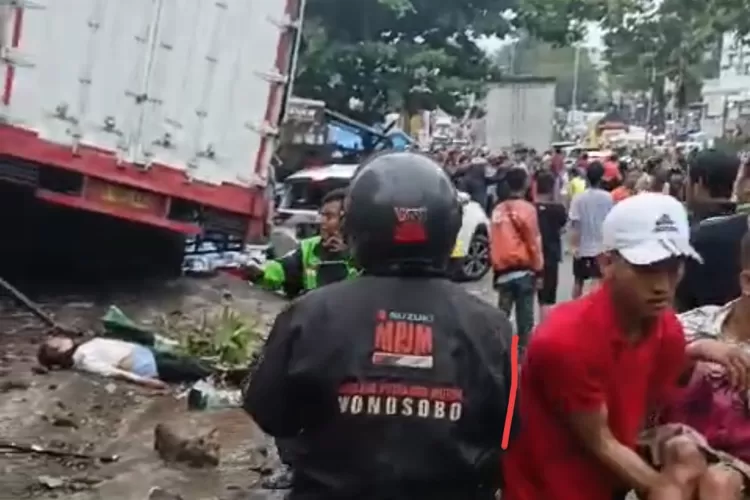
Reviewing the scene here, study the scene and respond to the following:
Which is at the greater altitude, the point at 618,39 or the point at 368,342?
the point at 618,39

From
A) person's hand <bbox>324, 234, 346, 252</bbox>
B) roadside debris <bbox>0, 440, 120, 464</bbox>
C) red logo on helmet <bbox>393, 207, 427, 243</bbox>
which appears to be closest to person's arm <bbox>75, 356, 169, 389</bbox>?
roadside debris <bbox>0, 440, 120, 464</bbox>

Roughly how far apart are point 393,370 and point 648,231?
29.4 inches

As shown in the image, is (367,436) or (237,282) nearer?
(367,436)

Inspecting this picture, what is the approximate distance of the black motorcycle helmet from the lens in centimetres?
287

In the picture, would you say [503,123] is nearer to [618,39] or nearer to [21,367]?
[618,39]

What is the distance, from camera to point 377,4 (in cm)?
3159

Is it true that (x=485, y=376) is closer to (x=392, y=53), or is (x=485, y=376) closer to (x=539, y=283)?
(x=539, y=283)

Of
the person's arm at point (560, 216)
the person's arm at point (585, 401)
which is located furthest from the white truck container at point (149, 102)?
the person's arm at point (585, 401)

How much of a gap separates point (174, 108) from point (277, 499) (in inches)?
243

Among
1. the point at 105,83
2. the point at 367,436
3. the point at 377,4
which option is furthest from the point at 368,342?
the point at 377,4

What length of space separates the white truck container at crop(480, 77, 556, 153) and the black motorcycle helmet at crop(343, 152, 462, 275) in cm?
3556

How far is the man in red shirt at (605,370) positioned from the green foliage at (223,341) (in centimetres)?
624

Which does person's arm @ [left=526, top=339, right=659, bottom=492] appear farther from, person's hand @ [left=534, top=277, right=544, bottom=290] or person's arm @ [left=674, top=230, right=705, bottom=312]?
person's hand @ [left=534, top=277, right=544, bottom=290]

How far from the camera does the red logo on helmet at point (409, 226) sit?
286cm
